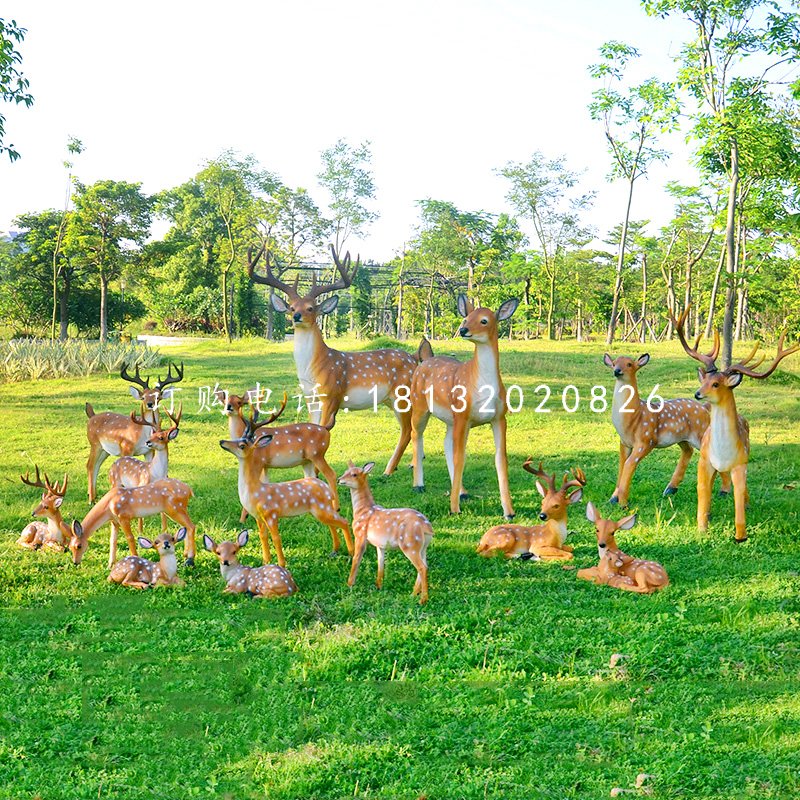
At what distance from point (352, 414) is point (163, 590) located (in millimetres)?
9983

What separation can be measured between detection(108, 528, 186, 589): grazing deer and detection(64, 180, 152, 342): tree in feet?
84.7

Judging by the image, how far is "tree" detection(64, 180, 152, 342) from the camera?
3225 cm

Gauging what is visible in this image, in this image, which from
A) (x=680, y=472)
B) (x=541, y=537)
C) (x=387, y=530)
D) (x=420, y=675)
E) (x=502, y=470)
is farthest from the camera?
(x=680, y=472)

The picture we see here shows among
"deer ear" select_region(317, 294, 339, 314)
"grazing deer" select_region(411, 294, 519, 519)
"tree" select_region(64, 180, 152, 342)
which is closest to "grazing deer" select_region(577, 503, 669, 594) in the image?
"grazing deer" select_region(411, 294, 519, 519)

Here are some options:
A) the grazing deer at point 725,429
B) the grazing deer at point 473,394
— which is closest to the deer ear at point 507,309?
the grazing deer at point 473,394

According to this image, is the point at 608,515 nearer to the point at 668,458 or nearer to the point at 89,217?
the point at 668,458

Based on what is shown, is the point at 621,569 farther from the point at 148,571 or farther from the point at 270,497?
the point at 148,571

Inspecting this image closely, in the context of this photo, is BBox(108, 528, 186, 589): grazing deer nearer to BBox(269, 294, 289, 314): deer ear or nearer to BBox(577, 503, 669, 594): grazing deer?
BBox(577, 503, 669, 594): grazing deer

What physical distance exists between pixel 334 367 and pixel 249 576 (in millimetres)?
3869

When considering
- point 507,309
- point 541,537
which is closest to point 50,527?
point 541,537

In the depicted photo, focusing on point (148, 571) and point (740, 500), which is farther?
point (740, 500)

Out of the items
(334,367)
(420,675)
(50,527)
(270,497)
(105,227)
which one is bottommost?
(420,675)

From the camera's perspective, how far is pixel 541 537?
7.54 metres

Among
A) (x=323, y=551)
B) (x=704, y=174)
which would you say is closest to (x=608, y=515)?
(x=323, y=551)
